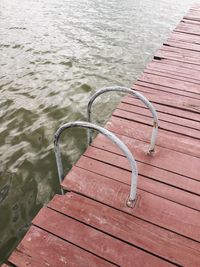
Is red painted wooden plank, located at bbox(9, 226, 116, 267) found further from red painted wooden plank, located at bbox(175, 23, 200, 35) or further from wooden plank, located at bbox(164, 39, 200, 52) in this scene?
red painted wooden plank, located at bbox(175, 23, 200, 35)

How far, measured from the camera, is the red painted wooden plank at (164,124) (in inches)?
169

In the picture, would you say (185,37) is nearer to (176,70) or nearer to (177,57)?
(177,57)

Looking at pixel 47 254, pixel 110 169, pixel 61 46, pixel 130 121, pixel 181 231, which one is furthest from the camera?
pixel 61 46

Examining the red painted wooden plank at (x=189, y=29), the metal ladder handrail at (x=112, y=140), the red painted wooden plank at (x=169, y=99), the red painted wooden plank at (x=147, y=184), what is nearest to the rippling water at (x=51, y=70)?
the red painted wooden plank at (x=189, y=29)

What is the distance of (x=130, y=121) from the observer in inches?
177

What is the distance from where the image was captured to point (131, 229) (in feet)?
9.53

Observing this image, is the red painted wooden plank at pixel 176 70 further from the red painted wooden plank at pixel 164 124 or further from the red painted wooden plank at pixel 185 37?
the red painted wooden plank at pixel 185 37

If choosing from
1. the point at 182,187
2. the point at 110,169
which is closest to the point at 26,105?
the point at 110,169

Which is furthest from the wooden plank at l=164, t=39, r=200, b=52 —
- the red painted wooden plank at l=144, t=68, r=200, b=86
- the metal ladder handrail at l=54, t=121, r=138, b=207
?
the metal ladder handrail at l=54, t=121, r=138, b=207

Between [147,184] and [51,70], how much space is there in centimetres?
555

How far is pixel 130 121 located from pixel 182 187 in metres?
1.47

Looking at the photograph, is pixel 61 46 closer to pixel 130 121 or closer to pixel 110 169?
pixel 130 121

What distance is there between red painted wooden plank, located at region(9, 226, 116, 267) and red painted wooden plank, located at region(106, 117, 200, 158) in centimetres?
191

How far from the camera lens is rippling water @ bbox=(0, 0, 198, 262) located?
15.3 ft
